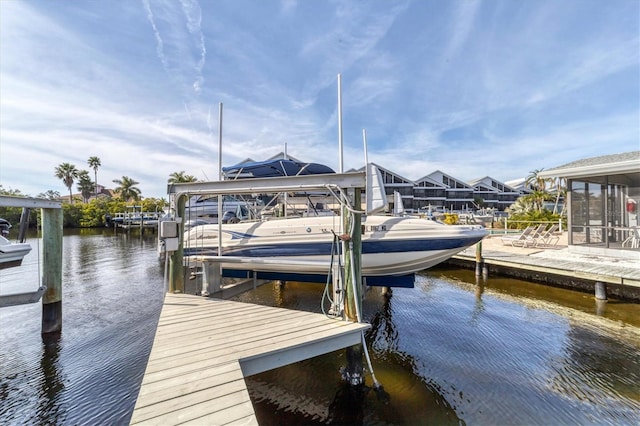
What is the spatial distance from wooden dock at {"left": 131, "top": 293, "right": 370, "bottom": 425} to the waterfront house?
1056 centimetres

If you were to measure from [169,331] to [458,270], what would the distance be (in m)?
11.0

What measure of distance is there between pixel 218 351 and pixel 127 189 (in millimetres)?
61311

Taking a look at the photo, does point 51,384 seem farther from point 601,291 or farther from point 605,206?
point 605,206

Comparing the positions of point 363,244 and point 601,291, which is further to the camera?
point 601,291

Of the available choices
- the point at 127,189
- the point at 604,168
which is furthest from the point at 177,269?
the point at 127,189

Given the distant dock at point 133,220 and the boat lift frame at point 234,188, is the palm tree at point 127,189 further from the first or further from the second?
the boat lift frame at point 234,188

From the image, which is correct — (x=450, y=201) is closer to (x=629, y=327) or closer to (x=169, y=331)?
(x=629, y=327)

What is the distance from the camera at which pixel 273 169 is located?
7008 millimetres

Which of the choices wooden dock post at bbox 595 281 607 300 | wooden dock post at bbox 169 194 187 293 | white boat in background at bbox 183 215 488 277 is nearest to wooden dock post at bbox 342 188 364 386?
white boat in background at bbox 183 215 488 277

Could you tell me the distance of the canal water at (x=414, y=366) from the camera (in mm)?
3645

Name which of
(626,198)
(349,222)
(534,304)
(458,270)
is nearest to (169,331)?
(349,222)

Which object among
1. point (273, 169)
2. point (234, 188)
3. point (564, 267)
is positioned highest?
point (273, 169)

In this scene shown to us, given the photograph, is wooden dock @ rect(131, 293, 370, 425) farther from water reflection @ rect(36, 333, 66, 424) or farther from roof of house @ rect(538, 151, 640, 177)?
roof of house @ rect(538, 151, 640, 177)

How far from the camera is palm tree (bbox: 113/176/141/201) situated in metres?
53.1
